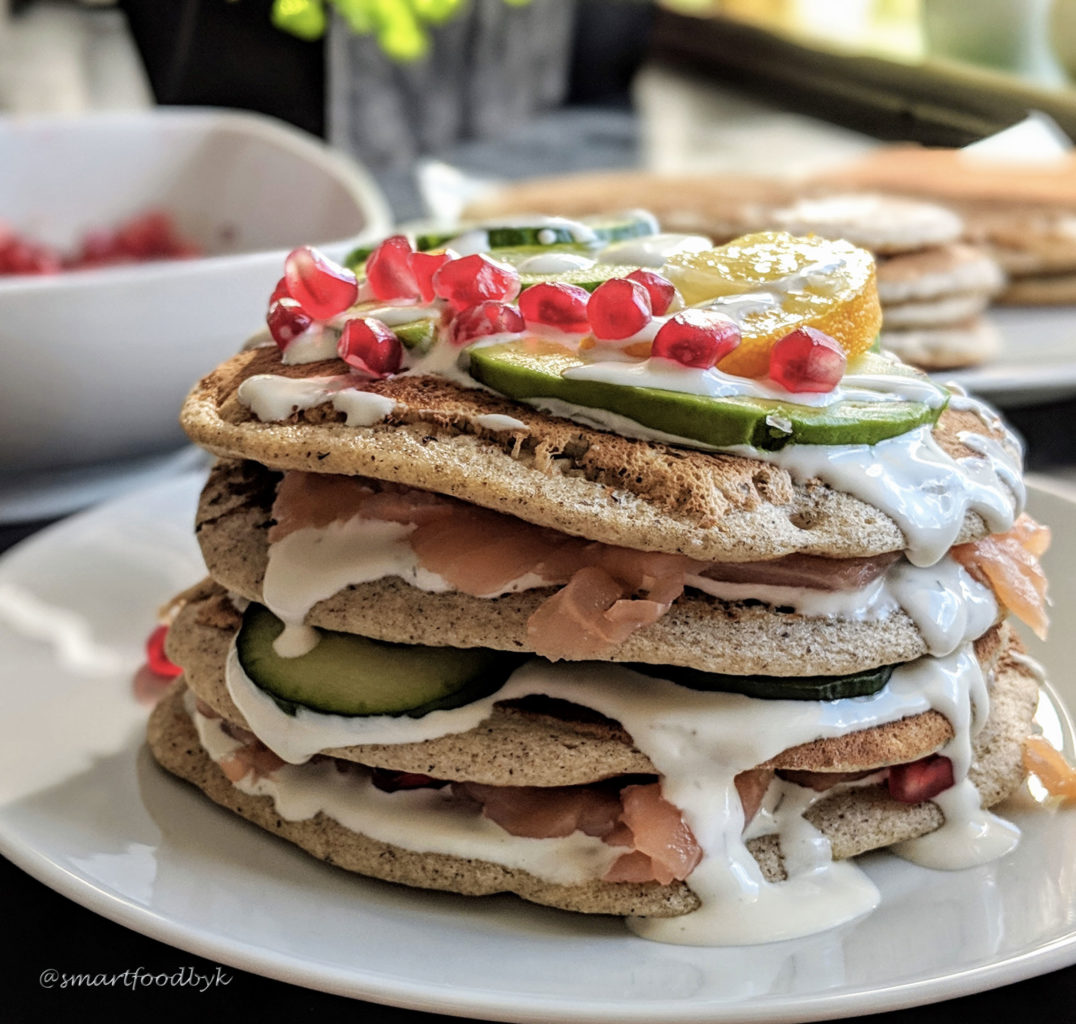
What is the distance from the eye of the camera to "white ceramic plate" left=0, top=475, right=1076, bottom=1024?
47.9 inches

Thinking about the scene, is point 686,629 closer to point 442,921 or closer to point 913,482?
point 913,482

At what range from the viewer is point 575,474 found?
4.50ft

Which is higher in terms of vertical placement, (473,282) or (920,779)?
(473,282)

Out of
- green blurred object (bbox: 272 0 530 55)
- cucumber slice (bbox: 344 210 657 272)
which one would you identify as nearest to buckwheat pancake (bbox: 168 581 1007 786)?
cucumber slice (bbox: 344 210 657 272)

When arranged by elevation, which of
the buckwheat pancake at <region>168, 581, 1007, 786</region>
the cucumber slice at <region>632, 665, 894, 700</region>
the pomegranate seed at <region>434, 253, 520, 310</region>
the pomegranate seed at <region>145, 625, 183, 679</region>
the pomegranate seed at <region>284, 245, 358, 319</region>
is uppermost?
the pomegranate seed at <region>434, 253, 520, 310</region>

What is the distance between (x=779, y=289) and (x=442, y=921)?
2.64 feet

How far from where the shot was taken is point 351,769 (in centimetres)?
161

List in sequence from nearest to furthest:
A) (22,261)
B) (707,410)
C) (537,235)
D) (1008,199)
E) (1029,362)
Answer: (707,410), (537,235), (22,261), (1029,362), (1008,199)

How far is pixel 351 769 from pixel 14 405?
131cm

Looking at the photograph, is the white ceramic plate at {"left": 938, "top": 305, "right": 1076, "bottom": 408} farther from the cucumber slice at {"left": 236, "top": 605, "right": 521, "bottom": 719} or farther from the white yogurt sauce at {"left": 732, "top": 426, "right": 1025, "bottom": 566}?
the cucumber slice at {"left": 236, "top": 605, "right": 521, "bottom": 719}

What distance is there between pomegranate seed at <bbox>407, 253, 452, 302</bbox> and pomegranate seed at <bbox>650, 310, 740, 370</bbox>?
371 millimetres

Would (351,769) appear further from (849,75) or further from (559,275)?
(849,75)

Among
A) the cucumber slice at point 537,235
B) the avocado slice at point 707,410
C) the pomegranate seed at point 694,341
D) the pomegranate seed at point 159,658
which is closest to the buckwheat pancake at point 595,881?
the pomegranate seed at point 159,658

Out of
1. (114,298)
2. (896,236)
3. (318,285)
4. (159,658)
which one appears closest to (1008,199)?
(896,236)
